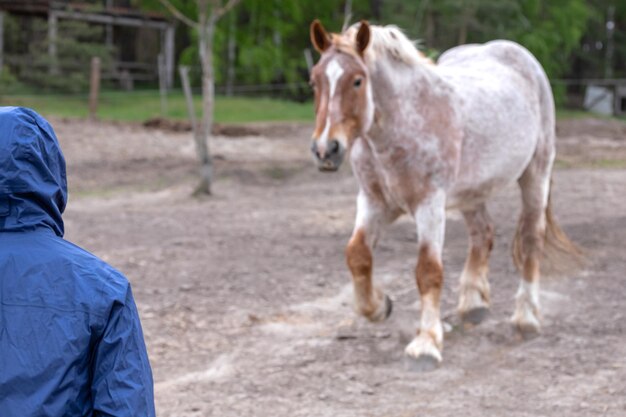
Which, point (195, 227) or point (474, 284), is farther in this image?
point (195, 227)

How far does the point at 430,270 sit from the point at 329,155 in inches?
37.3

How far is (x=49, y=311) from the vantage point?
2023 mm

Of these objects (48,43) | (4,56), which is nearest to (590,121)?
(48,43)

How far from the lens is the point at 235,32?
27.9 m

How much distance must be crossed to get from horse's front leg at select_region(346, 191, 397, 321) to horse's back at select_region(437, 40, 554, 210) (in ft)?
1.51

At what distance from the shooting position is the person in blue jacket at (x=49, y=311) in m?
1.99

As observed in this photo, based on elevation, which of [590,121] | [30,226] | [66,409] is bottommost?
[590,121]

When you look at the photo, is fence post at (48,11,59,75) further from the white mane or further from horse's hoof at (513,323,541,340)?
horse's hoof at (513,323,541,340)

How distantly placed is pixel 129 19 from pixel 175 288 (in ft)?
76.8

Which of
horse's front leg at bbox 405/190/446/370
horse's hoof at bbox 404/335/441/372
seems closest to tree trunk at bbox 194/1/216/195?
horse's front leg at bbox 405/190/446/370

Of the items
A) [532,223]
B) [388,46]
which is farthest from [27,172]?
[532,223]

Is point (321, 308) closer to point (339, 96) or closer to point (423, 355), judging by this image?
point (423, 355)

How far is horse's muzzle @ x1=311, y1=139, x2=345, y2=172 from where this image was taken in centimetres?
495

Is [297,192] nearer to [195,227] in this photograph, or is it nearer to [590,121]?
[195,227]
